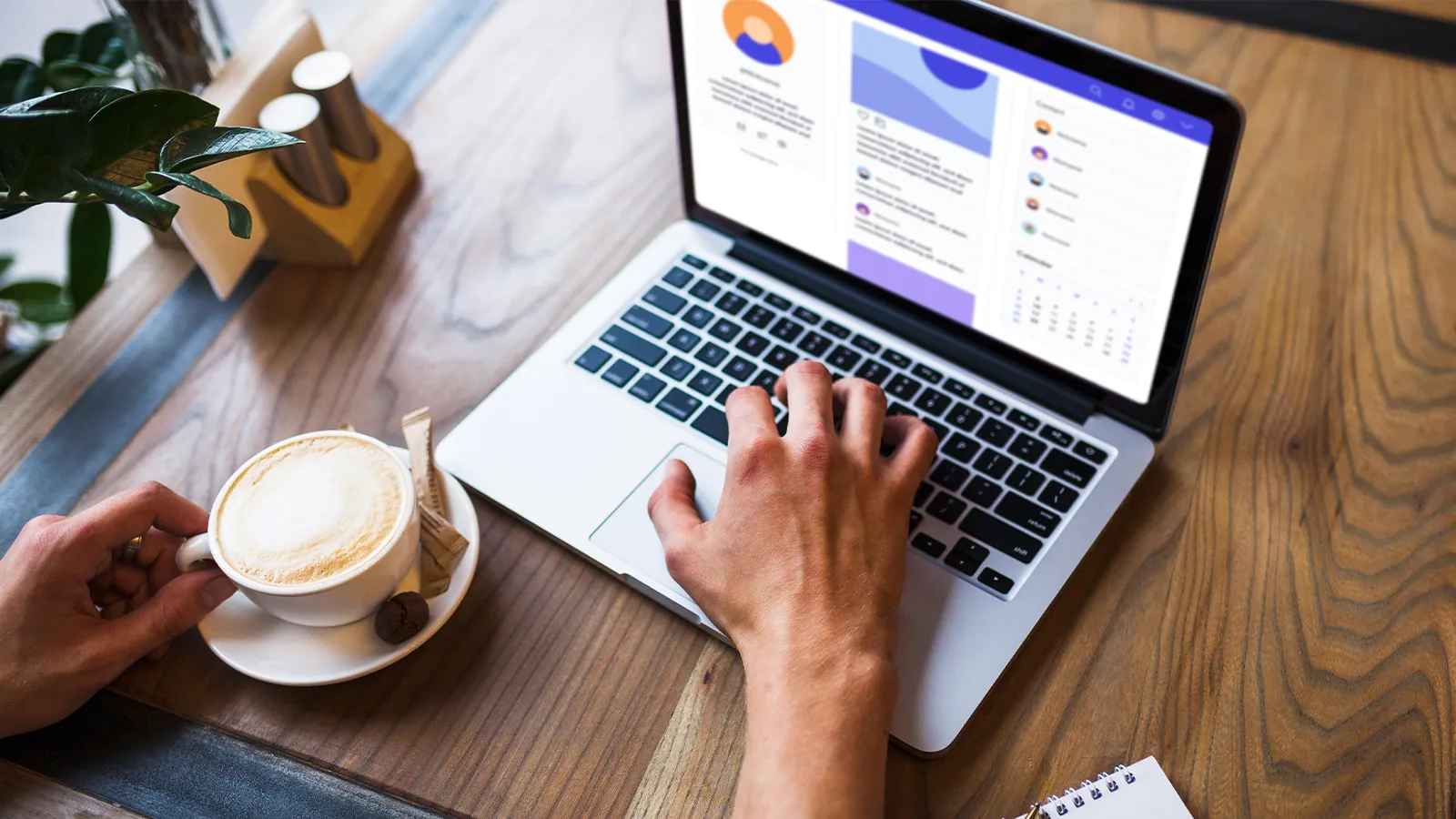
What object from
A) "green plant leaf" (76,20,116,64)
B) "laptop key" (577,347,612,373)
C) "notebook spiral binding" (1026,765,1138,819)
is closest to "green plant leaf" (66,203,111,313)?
"green plant leaf" (76,20,116,64)

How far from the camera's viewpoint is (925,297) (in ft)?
2.80

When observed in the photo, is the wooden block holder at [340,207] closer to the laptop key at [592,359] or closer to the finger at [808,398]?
the laptop key at [592,359]

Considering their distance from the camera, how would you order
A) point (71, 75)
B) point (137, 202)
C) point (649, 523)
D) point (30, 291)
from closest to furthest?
1. point (137, 202)
2. point (649, 523)
3. point (71, 75)
4. point (30, 291)

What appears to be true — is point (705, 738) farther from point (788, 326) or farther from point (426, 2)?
point (426, 2)

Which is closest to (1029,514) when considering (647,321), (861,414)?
(861,414)

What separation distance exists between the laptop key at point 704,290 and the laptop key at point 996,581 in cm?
32

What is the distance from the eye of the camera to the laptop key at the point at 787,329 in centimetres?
88

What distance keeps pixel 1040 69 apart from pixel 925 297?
0.22 metres

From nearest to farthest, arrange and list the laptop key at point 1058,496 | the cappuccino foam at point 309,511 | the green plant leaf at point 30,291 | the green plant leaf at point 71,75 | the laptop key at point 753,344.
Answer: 1. the cappuccino foam at point 309,511
2. the laptop key at point 1058,496
3. the laptop key at point 753,344
4. the green plant leaf at point 71,75
5. the green plant leaf at point 30,291

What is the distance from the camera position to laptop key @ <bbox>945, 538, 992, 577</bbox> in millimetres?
738

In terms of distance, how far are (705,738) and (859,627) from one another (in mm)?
123

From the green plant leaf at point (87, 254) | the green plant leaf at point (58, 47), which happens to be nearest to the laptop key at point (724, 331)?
the green plant leaf at point (87, 254)

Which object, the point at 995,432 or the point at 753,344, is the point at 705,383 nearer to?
the point at 753,344

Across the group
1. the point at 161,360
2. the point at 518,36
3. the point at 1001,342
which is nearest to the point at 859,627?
the point at 1001,342
